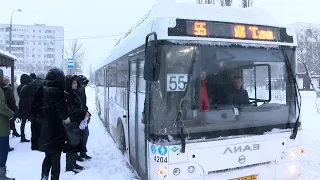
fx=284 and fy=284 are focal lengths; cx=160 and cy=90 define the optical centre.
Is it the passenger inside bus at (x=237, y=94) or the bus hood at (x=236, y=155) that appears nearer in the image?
the bus hood at (x=236, y=155)

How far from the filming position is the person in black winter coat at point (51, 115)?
4.34 m

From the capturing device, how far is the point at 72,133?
4523mm

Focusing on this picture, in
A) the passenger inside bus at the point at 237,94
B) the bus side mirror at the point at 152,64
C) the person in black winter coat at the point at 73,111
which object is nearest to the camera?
the bus side mirror at the point at 152,64

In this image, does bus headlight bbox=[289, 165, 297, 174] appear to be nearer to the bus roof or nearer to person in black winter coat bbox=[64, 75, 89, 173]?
the bus roof

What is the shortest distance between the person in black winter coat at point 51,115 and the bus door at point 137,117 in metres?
1.16

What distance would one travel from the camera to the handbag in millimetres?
4463

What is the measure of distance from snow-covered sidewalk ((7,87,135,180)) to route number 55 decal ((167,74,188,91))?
257cm

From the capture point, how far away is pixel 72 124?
4.54m

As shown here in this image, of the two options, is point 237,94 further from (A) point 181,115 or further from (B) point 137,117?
(B) point 137,117

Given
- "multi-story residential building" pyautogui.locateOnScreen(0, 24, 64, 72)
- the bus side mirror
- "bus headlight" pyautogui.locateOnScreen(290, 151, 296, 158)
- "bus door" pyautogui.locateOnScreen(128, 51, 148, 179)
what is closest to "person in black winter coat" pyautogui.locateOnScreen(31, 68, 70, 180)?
"bus door" pyautogui.locateOnScreen(128, 51, 148, 179)

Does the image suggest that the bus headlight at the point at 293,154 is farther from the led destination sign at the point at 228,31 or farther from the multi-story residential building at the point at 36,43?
the multi-story residential building at the point at 36,43

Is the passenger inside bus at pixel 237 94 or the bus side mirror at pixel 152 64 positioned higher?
the bus side mirror at pixel 152 64

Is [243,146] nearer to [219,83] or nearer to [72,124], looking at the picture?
[219,83]

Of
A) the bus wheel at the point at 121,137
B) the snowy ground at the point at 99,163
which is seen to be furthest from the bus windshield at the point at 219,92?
the bus wheel at the point at 121,137
